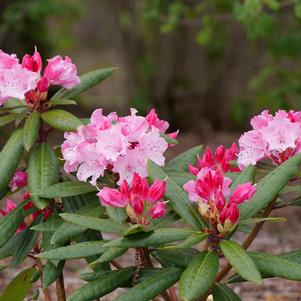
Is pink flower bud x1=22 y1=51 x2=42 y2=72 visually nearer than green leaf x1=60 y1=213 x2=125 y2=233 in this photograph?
No

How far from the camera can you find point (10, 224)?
97.0 inches

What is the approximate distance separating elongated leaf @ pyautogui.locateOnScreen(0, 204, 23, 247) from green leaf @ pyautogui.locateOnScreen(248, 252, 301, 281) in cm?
82

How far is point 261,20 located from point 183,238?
10.6 feet

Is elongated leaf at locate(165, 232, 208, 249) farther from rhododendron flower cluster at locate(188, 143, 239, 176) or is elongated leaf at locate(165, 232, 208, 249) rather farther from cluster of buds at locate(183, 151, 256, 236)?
rhododendron flower cluster at locate(188, 143, 239, 176)

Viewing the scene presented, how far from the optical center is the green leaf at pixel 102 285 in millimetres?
2061

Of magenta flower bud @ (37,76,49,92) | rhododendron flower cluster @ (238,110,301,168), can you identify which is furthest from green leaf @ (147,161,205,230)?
magenta flower bud @ (37,76,49,92)

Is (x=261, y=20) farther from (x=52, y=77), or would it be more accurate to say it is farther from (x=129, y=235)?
(x=129, y=235)

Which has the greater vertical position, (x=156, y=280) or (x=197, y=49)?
(x=197, y=49)

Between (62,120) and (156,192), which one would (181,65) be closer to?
(62,120)

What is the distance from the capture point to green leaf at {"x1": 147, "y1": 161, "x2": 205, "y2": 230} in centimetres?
207

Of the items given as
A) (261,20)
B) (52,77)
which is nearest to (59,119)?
(52,77)

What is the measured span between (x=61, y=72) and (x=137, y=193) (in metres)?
0.56

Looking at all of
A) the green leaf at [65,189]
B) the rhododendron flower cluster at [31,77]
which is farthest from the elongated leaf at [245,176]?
the rhododendron flower cluster at [31,77]

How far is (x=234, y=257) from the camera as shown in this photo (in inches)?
75.7
